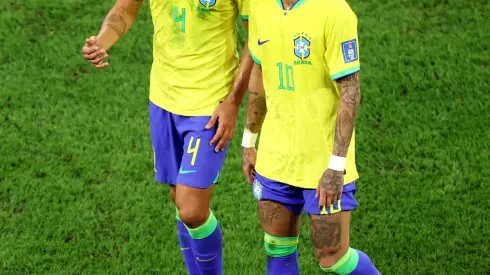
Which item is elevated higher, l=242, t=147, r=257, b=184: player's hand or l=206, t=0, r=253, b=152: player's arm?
l=206, t=0, r=253, b=152: player's arm

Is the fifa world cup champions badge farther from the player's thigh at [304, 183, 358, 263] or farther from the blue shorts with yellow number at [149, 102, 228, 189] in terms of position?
the blue shorts with yellow number at [149, 102, 228, 189]

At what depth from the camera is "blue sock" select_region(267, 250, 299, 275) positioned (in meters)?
5.18

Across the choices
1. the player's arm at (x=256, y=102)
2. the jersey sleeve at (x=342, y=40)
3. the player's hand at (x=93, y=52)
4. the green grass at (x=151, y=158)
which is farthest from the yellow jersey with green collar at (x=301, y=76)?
the green grass at (x=151, y=158)

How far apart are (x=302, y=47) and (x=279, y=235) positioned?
3.40 ft

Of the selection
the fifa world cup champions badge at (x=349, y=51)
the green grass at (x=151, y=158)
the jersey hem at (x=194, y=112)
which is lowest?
the green grass at (x=151, y=158)

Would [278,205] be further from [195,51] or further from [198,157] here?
[195,51]

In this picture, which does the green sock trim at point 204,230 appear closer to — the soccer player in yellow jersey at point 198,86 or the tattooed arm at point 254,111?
the soccer player in yellow jersey at point 198,86

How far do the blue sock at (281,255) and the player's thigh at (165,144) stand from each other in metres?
0.81

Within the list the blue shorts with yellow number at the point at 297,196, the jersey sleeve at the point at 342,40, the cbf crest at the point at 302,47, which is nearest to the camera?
the jersey sleeve at the point at 342,40

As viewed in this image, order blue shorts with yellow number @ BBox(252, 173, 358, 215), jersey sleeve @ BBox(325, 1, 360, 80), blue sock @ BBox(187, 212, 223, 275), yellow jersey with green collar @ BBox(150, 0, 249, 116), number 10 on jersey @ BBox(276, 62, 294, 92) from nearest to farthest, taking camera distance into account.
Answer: jersey sleeve @ BBox(325, 1, 360, 80) → number 10 on jersey @ BBox(276, 62, 294, 92) → blue shorts with yellow number @ BBox(252, 173, 358, 215) → yellow jersey with green collar @ BBox(150, 0, 249, 116) → blue sock @ BBox(187, 212, 223, 275)

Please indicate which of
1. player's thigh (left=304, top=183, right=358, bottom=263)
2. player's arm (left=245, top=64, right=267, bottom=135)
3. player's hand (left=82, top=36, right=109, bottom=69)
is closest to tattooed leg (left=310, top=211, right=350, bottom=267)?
player's thigh (left=304, top=183, right=358, bottom=263)

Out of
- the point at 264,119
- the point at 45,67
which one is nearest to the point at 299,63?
the point at 264,119

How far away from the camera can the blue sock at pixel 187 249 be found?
576 cm

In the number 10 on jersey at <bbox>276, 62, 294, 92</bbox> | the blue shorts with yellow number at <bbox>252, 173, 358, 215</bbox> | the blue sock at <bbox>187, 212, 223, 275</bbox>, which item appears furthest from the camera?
the blue sock at <bbox>187, 212, 223, 275</bbox>
